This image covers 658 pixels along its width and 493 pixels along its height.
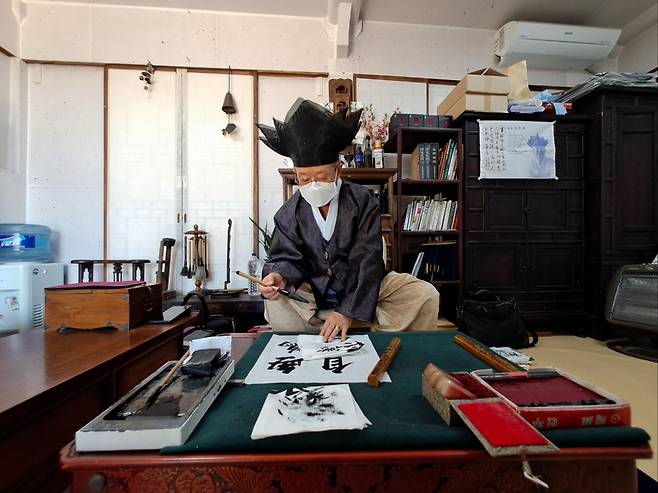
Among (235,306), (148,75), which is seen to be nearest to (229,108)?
(148,75)

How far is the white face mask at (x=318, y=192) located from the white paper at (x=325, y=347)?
63 cm

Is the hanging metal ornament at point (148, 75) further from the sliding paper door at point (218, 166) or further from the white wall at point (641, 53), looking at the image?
the white wall at point (641, 53)

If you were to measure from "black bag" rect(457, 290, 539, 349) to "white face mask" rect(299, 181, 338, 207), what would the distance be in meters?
1.61

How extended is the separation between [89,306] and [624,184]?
64.9 inches

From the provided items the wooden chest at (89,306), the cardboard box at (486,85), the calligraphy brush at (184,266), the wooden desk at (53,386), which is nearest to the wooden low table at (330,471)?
the wooden desk at (53,386)

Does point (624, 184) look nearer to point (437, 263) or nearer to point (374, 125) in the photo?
point (437, 263)

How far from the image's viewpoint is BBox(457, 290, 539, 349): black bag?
2158mm

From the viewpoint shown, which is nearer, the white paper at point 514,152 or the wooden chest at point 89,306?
the wooden chest at point 89,306

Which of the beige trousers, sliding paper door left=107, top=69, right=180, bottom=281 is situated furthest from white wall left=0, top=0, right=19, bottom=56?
the beige trousers

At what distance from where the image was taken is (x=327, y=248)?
146cm

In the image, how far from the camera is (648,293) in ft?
0.86

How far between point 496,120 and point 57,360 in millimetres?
3120

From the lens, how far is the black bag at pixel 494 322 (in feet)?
7.08

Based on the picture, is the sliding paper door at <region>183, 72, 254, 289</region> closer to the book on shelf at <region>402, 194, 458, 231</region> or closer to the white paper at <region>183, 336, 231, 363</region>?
the book on shelf at <region>402, 194, 458, 231</region>
